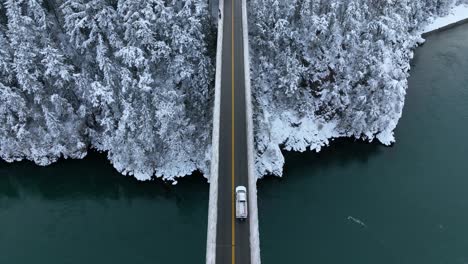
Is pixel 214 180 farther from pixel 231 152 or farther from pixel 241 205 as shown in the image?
pixel 241 205

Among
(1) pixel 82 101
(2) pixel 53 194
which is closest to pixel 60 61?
(1) pixel 82 101

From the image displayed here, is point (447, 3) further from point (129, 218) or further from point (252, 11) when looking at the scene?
point (129, 218)

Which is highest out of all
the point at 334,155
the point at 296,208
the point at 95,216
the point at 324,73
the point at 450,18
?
the point at 450,18

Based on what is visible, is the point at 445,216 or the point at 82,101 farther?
the point at 82,101

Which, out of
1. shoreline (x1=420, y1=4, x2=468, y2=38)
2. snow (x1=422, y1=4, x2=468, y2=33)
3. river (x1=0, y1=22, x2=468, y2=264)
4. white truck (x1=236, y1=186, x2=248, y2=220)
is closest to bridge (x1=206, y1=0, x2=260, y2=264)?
white truck (x1=236, y1=186, x2=248, y2=220)

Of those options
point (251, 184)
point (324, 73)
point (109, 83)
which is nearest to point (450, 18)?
point (324, 73)
